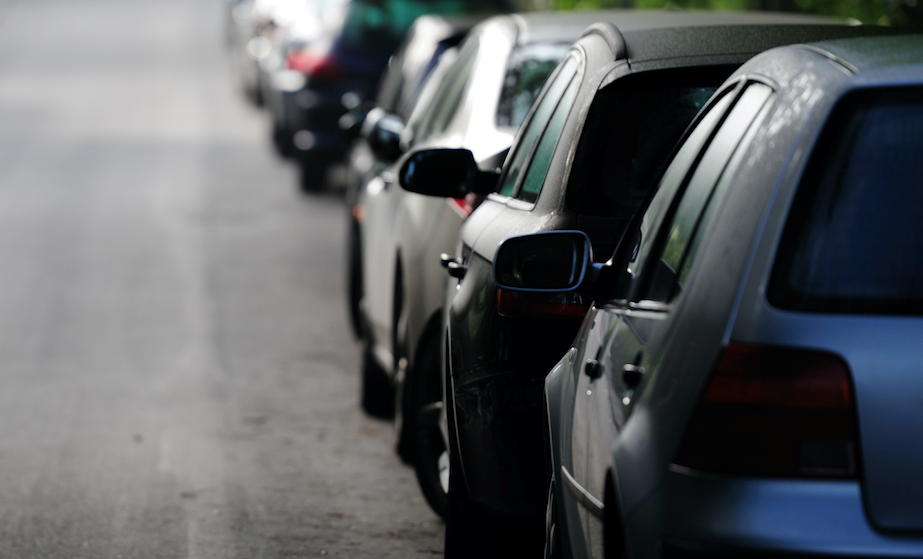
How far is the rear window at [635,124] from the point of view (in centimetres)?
411

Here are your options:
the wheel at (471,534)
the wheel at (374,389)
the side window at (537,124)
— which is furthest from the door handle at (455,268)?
the wheel at (374,389)

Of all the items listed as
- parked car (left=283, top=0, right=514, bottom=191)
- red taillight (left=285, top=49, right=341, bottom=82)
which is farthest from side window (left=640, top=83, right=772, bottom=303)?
red taillight (left=285, top=49, right=341, bottom=82)

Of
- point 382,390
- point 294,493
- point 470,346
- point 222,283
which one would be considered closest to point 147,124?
point 222,283

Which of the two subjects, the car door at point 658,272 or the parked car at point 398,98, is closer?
the car door at point 658,272

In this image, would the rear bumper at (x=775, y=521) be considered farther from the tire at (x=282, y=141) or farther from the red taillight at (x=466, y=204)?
the tire at (x=282, y=141)

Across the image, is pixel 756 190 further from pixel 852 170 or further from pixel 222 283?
pixel 222 283

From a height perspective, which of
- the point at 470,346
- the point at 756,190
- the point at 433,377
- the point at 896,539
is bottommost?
the point at 433,377

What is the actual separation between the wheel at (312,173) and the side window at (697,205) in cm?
1182

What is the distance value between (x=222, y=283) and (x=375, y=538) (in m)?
5.52

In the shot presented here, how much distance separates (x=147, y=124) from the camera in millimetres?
19750

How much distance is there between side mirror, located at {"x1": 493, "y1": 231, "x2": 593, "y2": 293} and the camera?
133 inches

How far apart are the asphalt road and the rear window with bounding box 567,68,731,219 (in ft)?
5.78

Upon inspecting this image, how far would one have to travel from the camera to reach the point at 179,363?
830 centimetres

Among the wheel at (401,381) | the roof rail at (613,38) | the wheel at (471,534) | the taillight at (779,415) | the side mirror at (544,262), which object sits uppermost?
the roof rail at (613,38)
